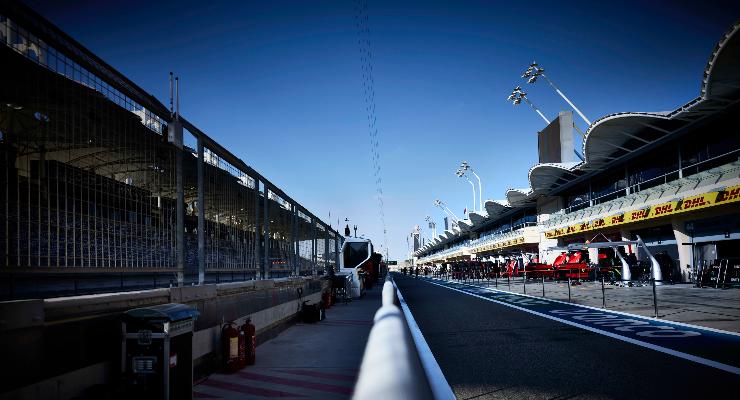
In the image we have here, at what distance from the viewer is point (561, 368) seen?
6.30 metres

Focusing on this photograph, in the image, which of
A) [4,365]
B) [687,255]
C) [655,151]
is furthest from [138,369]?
[655,151]

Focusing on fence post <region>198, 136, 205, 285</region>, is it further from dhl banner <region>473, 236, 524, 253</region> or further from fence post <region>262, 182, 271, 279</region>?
dhl banner <region>473, 236, 524, 253</region>

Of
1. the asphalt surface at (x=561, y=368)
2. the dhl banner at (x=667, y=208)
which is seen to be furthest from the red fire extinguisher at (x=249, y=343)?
the dhl banner at (x=667, y=208)

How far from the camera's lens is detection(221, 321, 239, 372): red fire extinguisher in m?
6.45

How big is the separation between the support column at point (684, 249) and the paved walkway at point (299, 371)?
25094 mm

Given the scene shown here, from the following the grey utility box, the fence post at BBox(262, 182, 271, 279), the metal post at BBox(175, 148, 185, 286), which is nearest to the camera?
the grey utility box

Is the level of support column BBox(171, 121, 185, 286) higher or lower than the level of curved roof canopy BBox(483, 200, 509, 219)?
lower

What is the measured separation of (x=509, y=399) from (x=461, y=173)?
83.4 meters

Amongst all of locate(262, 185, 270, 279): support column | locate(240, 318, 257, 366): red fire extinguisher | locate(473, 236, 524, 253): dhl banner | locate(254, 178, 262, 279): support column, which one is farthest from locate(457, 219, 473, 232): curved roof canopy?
locate(240, 318, 257, 366): red fire extinguisher

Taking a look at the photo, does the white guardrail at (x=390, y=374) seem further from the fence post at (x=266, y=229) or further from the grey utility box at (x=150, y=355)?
the fence post at (x=266, y=229)

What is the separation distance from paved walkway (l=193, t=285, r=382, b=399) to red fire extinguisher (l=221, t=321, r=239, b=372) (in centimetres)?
13

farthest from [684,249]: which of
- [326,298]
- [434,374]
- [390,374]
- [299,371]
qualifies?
[390,374]

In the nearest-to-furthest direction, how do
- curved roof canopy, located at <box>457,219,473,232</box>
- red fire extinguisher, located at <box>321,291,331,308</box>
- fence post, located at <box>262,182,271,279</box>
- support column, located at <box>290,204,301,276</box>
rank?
fence post, located at <box>262,182,271,279</box>
support column, located at <box>290,204,301,276</box>
red fire extinguisher, located at <box>321,291,331,308</box>
curved roof canopy, located at <box>457,219,473,232</box>

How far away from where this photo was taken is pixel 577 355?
23.5 ft
